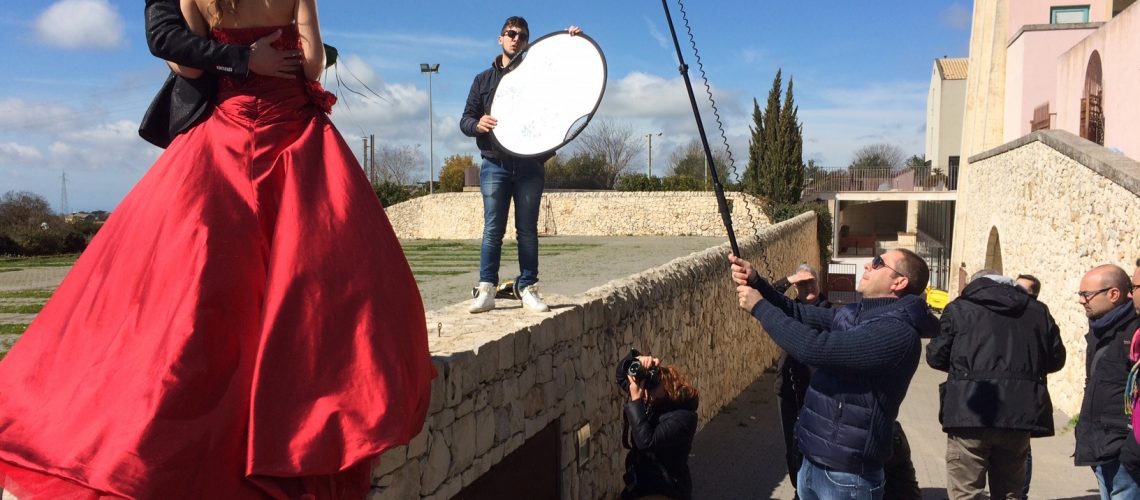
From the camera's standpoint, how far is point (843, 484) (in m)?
3.34

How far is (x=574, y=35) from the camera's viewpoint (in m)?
4.32

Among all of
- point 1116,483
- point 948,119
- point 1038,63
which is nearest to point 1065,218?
point 1116,483

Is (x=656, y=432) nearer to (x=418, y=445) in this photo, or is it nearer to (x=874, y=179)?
(x=418, y=445)

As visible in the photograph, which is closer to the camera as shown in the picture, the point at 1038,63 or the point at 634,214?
the point at 1038,63

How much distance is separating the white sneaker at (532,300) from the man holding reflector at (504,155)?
0.70 feet

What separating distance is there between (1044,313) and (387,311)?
389cm

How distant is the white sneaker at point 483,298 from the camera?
15.0 feet

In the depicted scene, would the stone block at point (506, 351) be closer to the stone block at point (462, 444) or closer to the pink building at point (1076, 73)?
the stone block at point (462, 444)

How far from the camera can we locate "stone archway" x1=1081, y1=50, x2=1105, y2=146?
43.1ft

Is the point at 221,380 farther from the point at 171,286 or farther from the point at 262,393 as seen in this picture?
the point at 171,286

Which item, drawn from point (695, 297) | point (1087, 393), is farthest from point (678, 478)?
point (695, 297)

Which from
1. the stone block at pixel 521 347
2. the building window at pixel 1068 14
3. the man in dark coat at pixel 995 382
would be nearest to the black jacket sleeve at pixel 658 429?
the stone block at pixel 521 347

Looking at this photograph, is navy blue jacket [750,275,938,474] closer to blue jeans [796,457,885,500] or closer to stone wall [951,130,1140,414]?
blue jeans [796,457,885,500]

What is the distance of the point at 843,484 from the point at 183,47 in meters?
2.76
